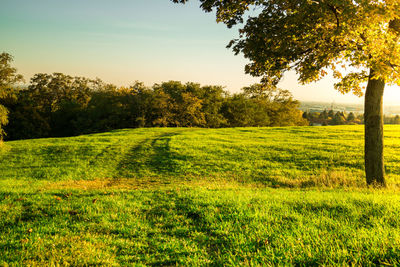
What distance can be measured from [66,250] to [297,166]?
590 inches

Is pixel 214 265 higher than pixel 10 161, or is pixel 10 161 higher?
pixel 214 265

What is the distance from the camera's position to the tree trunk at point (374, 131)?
924 cm

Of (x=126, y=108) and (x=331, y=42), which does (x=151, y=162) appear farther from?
(x=126, y=108)

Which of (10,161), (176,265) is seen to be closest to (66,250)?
(176,265)

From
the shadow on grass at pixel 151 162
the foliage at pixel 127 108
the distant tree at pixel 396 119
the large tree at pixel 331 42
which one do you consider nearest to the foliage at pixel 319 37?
the large tree at pixel 331 42

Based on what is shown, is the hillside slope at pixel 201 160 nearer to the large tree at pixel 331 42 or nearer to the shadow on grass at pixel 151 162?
the shadow on grass at pixel 151 162

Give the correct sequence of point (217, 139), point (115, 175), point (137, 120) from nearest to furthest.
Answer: point (115, 175) → point (217, 139) → point (137, 120)

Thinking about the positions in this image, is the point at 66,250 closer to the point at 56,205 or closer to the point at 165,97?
the point at 56,205

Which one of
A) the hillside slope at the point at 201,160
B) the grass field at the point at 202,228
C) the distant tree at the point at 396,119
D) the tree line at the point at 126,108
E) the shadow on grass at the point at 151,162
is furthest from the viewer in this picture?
the distant tree at the point at 396,119

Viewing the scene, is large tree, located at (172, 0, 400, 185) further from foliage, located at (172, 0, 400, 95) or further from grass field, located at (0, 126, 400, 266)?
grass field, located at (0, 126, 400, 266)

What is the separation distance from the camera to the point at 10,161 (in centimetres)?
1942

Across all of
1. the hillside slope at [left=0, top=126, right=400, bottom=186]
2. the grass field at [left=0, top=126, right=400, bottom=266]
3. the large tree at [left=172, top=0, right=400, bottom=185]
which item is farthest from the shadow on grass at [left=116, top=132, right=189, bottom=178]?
the large tree at [left=172, top=0, right=400, bottom=185]

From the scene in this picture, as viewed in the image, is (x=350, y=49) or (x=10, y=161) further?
(x=10, y=161)

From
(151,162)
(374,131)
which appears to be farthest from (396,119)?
(151,162)
